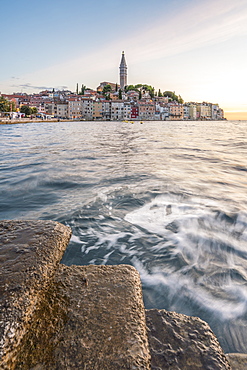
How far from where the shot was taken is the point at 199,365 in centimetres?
99

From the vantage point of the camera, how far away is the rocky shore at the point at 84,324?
2.89 ft

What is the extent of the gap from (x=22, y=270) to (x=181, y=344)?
0.83 m

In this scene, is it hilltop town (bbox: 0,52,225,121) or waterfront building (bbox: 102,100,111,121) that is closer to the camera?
hilltop town (bbox: 0,52,225,121)

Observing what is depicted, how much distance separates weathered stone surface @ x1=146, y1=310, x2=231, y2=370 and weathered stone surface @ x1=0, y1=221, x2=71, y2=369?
0.55m

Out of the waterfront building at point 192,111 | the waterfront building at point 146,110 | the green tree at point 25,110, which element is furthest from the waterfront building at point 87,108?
the waterfront building at point 192,111

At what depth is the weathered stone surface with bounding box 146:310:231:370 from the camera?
0.99 meters

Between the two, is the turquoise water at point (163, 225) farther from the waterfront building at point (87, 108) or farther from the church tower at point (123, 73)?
the church tower at point (123, 73)

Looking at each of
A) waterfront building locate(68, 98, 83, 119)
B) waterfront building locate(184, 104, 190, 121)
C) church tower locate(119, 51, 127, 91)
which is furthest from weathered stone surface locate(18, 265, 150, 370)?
church tower locate(119, 51, 127, 91)

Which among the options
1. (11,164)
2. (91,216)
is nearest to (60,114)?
(11,164)

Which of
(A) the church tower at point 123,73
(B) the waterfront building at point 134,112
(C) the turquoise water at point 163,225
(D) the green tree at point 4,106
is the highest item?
(A) the church tower at point 123,73

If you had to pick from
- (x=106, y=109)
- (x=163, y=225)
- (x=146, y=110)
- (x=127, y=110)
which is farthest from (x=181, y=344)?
(x=146, y=110)

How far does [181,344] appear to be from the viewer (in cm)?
108

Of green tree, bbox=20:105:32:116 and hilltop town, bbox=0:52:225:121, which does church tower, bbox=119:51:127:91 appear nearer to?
hilltop town, bbox=0:52:225:121

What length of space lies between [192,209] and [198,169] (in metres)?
3.23
